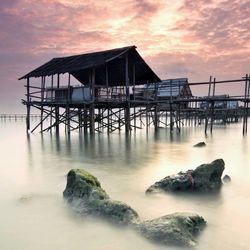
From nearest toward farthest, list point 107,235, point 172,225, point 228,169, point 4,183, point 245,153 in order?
point 172,225 → point 107,235 → point 4,183 → point 228,169 → point 245,153

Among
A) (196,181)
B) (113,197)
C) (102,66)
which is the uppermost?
(102,66)

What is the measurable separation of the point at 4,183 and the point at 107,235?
5.60m

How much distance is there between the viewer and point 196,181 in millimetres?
8789

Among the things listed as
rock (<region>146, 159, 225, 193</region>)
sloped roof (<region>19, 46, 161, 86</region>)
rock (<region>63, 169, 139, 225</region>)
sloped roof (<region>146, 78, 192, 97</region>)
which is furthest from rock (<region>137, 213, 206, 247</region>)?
sloped roof (<region>146, 78, 192, 97</region>)

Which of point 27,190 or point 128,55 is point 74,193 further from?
point 128,55

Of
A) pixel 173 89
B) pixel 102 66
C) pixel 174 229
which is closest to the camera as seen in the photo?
pixel 174 229

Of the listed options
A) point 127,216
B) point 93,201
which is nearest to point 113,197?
point 93,201

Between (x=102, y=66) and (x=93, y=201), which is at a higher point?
(x=102, y=66)

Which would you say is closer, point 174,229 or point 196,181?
point 174,229

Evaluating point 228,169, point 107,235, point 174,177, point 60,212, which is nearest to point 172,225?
point 107,235

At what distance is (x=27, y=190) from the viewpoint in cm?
945

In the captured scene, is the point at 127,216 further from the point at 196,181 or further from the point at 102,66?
the point at 102,66

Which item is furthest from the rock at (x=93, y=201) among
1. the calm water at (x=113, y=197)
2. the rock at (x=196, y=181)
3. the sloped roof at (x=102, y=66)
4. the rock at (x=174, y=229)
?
the sloped roof at (x=102, y=66)

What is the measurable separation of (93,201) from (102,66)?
2138 cm
